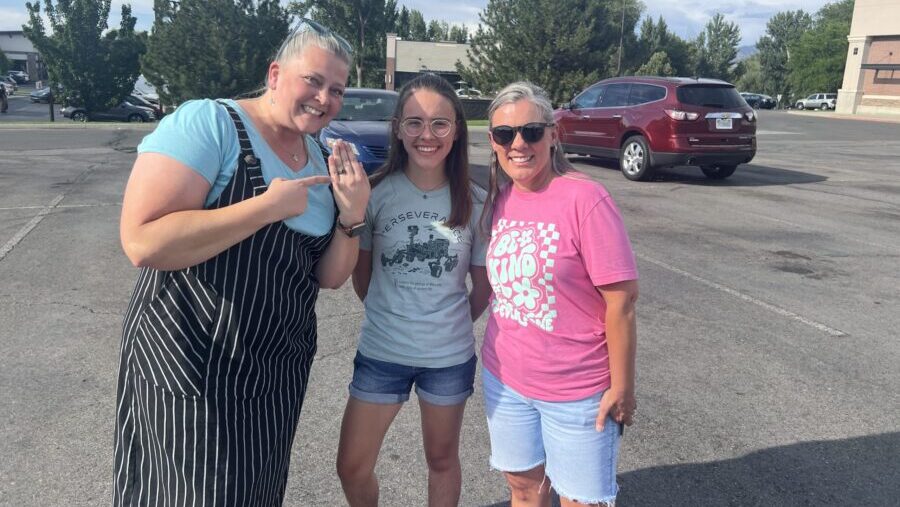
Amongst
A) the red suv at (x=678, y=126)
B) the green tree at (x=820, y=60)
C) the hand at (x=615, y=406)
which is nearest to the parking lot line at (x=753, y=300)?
the hand at (x=615, y=406)

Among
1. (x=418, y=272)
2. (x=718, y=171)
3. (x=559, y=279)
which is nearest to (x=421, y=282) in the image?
(x=418, y=272)

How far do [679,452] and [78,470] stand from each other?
268 centimetres

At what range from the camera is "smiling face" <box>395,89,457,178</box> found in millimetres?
2158

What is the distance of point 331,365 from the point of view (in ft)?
13.4

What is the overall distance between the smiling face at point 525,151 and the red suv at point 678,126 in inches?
344

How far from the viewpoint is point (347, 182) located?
5.96ft

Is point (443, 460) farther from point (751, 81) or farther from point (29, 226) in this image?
point (751, 81)

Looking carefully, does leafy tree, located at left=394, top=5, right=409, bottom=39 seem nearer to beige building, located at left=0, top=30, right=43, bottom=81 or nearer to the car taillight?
beige building, located at left=0, top=30, right=43, bottom=81

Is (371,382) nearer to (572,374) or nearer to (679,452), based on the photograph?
(572,374)

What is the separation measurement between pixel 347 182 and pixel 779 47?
10044 cm

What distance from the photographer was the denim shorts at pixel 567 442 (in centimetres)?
199

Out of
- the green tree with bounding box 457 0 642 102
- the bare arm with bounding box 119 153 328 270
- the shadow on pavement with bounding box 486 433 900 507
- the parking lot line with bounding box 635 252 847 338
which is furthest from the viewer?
the green tree with bounding box 457 0 642 102

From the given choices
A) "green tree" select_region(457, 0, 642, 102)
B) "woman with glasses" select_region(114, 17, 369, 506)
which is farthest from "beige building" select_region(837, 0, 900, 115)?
"woman with glasses" select_region(114, 17, 369, 506)

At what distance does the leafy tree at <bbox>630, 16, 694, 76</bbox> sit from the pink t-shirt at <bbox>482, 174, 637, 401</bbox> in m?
55.0
